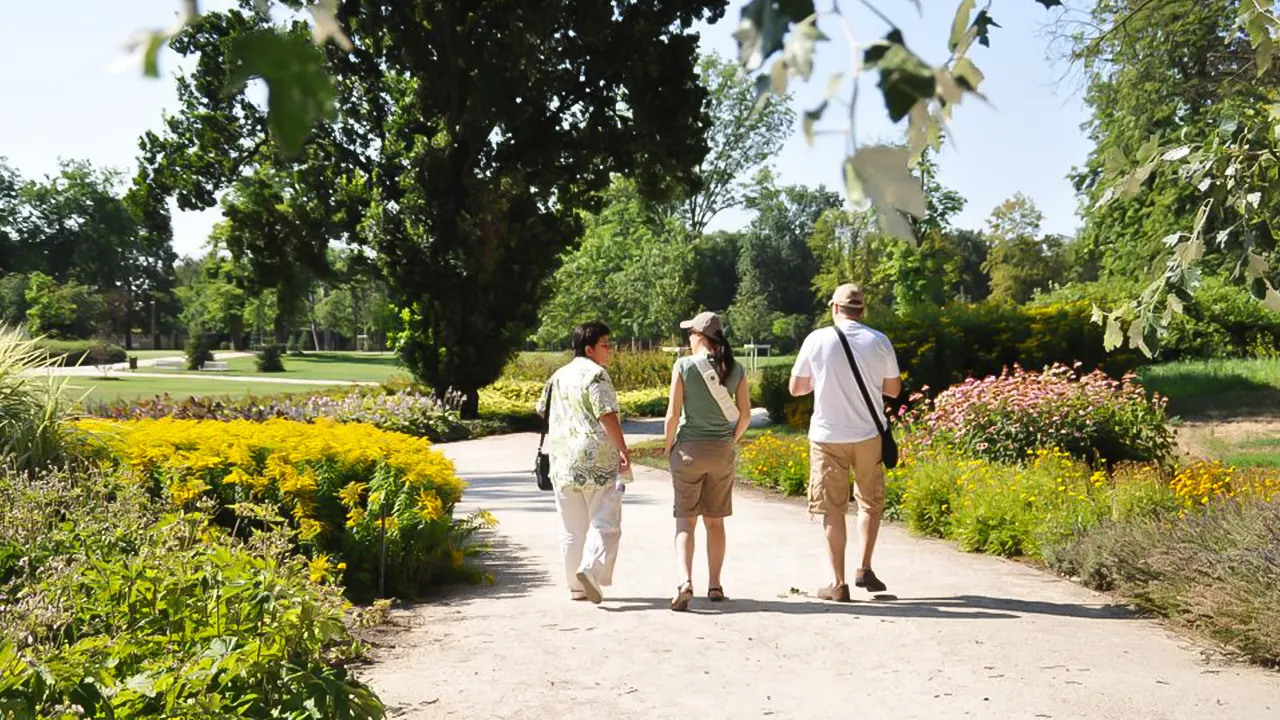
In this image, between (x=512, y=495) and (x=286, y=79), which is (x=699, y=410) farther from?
(x=512, y=495)

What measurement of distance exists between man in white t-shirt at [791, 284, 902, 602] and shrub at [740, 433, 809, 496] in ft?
17.1

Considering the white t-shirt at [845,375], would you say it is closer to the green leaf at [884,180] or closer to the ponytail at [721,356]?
the ponytail at [721,356]

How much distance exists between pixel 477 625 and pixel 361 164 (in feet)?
62.0

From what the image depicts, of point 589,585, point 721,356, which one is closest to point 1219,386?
point 721,356

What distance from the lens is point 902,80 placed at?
116cm

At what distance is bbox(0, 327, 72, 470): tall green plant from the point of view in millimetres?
7703

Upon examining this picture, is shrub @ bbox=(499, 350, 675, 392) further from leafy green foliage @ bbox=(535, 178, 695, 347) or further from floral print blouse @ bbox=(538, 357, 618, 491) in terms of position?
floral print blouse @ bbox=(538, 357, 618, 491)

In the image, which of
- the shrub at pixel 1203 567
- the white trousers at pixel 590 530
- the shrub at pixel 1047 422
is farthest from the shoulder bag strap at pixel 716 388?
the shrub at pixel 1047 422

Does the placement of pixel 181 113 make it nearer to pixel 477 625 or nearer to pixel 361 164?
pixel 361 164

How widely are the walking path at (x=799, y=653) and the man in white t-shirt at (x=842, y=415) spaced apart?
0.53 metres

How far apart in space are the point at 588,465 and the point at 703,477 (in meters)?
0.72

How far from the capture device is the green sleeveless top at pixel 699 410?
709 centimetres

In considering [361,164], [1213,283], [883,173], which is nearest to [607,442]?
[883,173]

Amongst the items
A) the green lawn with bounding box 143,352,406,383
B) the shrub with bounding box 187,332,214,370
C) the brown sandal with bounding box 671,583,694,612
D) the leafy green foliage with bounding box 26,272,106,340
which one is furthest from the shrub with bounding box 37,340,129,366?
the brown sandal with bounding box 671,583,694,612
